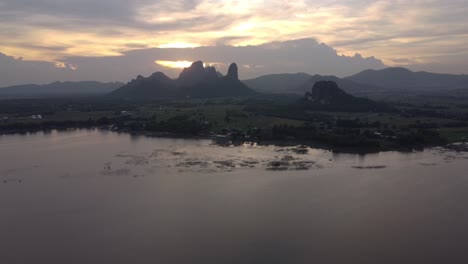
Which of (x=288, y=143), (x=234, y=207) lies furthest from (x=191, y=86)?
(x=234, y=207)

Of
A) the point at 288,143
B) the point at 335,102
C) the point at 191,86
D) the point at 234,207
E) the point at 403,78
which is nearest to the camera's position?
the point at 234,207

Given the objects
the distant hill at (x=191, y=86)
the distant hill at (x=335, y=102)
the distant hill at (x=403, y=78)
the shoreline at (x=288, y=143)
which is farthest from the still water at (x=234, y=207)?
the distant hill at (x=403, y=78)

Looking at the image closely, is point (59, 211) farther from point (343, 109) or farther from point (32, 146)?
point (343, 109)

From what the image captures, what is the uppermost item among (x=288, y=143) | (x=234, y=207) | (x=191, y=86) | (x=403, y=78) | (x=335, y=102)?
(x=403, y=78)

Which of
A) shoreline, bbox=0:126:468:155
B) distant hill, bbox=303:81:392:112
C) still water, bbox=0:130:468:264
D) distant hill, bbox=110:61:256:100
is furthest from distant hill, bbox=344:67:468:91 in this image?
still water, bbox=0:130:468:264

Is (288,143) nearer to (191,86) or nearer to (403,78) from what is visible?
(191,86)

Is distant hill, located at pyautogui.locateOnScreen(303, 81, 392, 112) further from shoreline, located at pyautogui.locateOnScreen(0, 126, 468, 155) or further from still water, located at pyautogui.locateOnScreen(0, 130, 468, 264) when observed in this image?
still water, located at pyautogui.locateOnScreen(0, 130, 468, 264)
